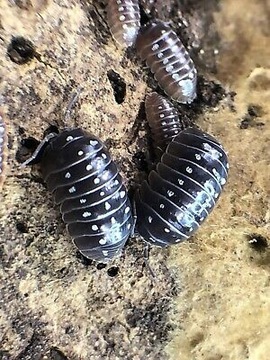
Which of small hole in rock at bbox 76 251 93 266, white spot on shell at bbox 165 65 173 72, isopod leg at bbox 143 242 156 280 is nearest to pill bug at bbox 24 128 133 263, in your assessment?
small hole in rock at bbox 76 251 93 266

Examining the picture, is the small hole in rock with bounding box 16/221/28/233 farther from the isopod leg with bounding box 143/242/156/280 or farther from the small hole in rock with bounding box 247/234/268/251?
the small hole in rock with bounding box 247/234/268/251

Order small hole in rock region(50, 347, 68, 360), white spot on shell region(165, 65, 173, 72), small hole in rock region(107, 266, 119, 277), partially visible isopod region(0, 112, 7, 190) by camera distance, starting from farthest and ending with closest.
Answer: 1. white spot on shell region(165, 65, 173, 72)
2. small hole in rock region(107, 266, 119, 277)
3. small hole in rock region(50, 347, 68, 360)
4. partially visible isopod region(0, 112, 7, 190)

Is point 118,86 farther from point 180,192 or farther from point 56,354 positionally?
point 56,354

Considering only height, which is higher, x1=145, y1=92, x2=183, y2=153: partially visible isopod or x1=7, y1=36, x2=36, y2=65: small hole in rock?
x1=7, y1=36, x2=36, y2=65: small hole in rock

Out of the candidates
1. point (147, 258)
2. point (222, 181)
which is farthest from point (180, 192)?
point (147, 258)

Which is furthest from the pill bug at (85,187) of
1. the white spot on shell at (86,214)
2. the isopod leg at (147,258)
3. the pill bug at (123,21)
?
the pill bug at (123,21)

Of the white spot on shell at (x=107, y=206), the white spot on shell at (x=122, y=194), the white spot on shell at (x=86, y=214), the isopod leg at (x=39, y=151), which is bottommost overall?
the white spot on shell at (x=122, y=194)

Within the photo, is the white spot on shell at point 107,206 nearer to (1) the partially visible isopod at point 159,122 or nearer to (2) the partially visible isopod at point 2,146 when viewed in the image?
(2) the partially visible isopod at point 2,146

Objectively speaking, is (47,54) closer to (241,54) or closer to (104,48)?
(104,48)
